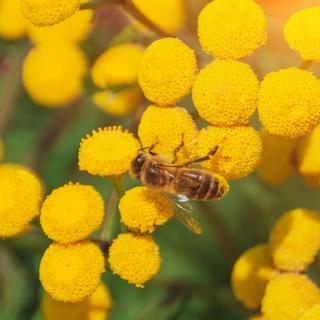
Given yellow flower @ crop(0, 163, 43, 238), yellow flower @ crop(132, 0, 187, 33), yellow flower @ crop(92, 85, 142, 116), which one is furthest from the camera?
yellow flower @ crop(92, 85, 142, 116)

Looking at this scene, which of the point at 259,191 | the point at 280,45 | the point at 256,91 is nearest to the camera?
the point at 256,91

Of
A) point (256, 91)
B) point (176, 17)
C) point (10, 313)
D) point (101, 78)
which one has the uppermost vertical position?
point (256, 91)

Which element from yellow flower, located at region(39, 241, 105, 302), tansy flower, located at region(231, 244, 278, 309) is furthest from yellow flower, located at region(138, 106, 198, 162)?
tansy flower, located at region(231, 244, 278, 309)

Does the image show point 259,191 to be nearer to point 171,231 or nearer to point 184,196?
point 171,231

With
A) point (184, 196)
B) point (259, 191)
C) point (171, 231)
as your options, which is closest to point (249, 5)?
point (184, 196)

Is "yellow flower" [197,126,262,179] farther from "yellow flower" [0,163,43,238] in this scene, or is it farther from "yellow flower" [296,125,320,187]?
"yellow flower" [0,163,43,238]

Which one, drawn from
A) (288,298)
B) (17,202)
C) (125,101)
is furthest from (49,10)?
(288,298)
